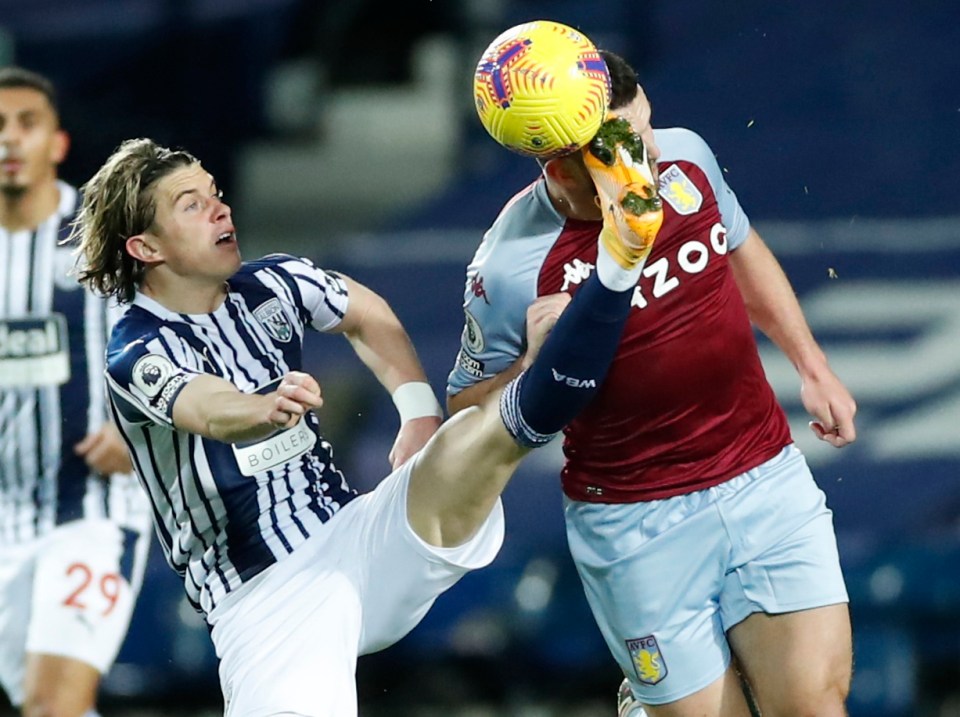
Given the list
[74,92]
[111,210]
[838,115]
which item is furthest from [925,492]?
[74,92]

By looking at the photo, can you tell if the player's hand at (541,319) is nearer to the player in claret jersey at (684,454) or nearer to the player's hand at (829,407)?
the player in claret jersey at (684,454)

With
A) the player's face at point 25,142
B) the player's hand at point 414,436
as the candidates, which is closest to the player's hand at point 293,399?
the player's hand at point 414,436

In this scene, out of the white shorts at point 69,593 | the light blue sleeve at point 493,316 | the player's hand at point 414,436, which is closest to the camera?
the light blue sleeve at point 493,316

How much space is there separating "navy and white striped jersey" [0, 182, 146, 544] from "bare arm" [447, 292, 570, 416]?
188cm

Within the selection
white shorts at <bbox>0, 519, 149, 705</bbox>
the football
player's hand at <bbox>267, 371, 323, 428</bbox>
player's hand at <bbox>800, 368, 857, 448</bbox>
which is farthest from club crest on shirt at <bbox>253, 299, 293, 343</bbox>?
white shorts at <bbox>0, 519, 149, 705</bbox>

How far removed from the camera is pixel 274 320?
12.4ft

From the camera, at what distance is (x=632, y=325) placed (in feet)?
11.7

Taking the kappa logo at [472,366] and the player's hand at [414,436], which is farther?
the player's hand at [414,436]

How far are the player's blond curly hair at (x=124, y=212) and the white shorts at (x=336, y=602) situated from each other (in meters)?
0.63

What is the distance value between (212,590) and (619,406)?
89 centimetres

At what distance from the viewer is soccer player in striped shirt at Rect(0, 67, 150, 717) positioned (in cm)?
509

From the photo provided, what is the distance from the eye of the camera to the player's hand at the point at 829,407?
3.75 m

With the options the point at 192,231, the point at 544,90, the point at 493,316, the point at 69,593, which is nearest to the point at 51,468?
the point at 69,593

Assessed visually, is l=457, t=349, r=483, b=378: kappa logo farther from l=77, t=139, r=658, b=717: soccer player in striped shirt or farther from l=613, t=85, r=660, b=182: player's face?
l=613, t=85, r=660, b=182: player's face
